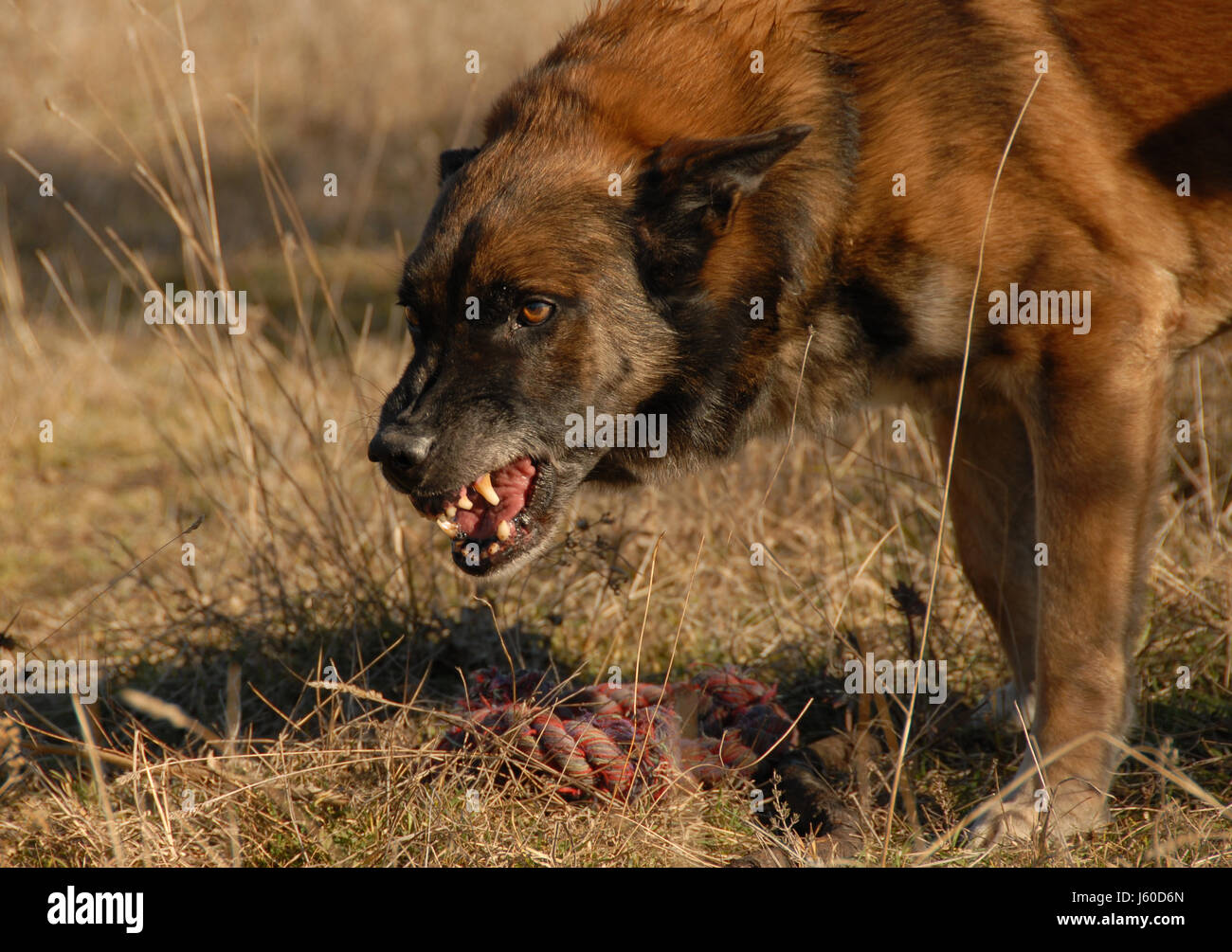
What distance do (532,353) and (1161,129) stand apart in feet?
5.10

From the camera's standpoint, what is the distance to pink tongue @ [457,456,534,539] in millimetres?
2902

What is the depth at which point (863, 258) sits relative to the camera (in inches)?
110

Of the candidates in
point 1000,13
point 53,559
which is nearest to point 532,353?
point 1000,13

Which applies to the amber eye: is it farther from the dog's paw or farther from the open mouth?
the dog's paw

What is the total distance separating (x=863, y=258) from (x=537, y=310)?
30.5 inches

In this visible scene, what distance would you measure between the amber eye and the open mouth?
13.5 inches

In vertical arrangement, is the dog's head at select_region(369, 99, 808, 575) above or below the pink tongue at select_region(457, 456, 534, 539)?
above

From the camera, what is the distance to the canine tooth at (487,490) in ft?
9.35

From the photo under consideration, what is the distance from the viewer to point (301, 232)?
3715 mm

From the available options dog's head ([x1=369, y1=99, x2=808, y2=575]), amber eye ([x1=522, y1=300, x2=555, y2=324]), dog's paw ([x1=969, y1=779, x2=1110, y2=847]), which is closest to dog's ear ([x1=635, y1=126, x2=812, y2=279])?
dog's head ([x1=369, y1=99, x2=808, y2=575])

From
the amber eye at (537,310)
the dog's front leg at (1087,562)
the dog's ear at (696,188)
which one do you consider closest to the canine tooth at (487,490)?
the amber eye at (537,310)

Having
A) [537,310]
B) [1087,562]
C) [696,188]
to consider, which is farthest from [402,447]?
[1087,562]

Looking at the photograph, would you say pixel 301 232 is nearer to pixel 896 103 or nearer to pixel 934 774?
pixel 896 103

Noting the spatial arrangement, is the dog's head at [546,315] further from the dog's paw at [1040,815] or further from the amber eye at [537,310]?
the dog's paw at [1040,815]
